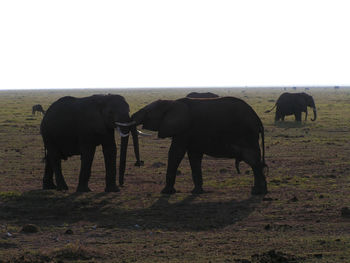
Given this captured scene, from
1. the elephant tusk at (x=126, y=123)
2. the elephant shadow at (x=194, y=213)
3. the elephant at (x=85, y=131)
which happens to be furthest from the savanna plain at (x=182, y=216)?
the elephant tusk at (x=126, y=123)

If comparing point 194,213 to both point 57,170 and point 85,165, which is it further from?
point 57,170

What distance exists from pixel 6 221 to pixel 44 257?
9.54ft

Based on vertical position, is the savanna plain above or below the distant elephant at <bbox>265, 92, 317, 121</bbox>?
below

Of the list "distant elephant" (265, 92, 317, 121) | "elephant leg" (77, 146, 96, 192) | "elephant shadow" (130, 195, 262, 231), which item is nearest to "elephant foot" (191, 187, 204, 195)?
"elephant shadow" (130, 195, 262, 231)

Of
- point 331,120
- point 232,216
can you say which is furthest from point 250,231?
point 331,120

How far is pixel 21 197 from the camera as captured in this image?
13.4 m

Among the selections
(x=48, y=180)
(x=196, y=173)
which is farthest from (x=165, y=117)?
(x=48, y=180)

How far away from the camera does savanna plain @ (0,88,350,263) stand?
29.1 feet

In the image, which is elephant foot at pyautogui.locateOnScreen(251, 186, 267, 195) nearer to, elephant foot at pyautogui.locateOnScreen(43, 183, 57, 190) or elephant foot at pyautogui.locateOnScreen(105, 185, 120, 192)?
elephant foot at pyautogui.locateOnScreen(105, 185, 120, 192)

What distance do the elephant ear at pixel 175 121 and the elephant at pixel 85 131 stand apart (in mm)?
791

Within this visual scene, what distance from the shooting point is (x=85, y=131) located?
14.1m

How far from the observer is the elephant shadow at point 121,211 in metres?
11.0

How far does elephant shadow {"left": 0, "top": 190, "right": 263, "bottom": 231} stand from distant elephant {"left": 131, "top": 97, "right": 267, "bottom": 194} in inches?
28.9

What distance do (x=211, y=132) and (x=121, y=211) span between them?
3119 mm
